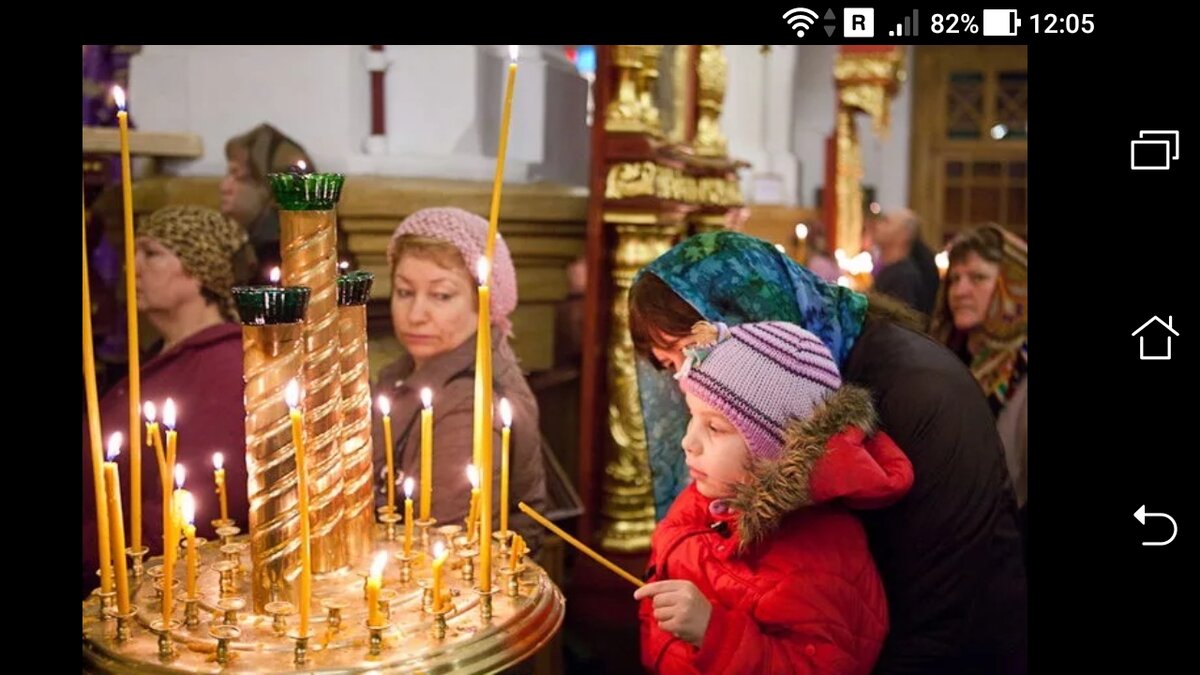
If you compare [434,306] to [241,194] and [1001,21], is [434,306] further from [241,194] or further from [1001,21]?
[1001,21]

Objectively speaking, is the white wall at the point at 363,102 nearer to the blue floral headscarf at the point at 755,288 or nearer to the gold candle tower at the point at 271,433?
the blue floral headscarf at the point at 755,288

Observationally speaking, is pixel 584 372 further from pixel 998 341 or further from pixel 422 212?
pixel 998 341

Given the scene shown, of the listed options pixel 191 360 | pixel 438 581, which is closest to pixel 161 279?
pixel 191 360

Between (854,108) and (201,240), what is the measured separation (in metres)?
2.27

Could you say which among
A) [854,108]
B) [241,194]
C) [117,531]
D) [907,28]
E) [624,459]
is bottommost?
[624,459]

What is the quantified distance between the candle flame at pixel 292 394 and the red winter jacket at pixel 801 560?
0.45 m

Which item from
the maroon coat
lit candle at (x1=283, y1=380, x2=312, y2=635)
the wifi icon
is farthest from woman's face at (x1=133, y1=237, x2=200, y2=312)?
the wifi icon

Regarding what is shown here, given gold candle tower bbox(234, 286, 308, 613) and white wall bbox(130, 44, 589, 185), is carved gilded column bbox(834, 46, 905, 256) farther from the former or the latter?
gold candle tower bbox(234, 286, 308, 613)

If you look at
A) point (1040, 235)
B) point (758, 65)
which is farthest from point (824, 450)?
point (758, 65)

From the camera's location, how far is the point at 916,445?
131cm

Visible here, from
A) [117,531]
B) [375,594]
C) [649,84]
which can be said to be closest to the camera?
[375,594]

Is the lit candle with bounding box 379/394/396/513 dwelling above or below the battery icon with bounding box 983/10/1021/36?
below

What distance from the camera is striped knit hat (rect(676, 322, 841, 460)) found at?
1.17m

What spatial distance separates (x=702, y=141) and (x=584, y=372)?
0.54m
